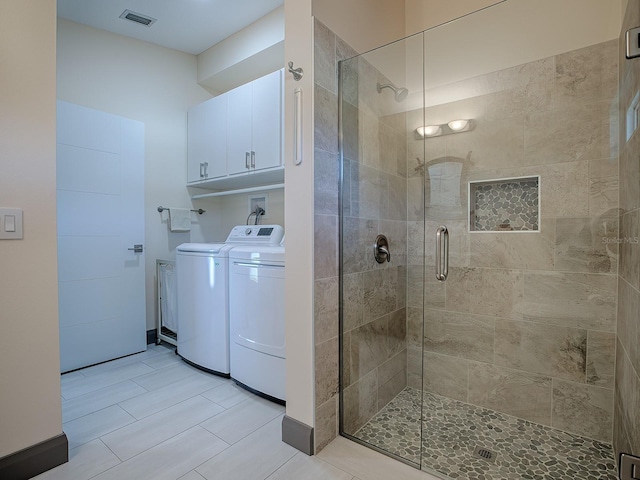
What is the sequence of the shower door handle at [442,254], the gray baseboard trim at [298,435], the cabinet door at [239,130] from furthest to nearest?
the cabinet door at [239,130], the shower door handle at [442,254], the gray baseboard trim at [298,435]

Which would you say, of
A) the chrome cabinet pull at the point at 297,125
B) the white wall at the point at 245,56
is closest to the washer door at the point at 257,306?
the chrome cabinet pull at the point at 297,125

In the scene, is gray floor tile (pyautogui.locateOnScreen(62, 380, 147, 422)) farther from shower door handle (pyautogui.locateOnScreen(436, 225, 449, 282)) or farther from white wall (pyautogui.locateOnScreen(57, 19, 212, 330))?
shower door handle (pyautogui.locateOnScreen(436, 225, 449, 282))

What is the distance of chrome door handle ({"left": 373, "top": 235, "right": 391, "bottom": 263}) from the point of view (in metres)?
1.93

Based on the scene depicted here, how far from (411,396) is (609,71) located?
2124 mm

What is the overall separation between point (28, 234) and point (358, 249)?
155 cm

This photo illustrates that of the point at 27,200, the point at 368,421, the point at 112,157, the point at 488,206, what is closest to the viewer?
the point at 27,200

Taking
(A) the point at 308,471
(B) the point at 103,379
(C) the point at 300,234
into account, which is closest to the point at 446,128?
(C) the point at 300,234

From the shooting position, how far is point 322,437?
5.20 ft

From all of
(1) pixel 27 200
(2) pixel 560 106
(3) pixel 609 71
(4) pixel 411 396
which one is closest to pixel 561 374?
(4) pixel 411 396

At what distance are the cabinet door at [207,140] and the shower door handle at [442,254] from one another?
80.3 inches

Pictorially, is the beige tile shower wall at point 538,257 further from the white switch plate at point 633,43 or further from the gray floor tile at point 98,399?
the gray floor tile at point 98,399

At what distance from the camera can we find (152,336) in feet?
9.98

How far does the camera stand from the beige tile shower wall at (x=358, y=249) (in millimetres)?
1583

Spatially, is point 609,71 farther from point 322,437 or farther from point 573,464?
point 322,437
